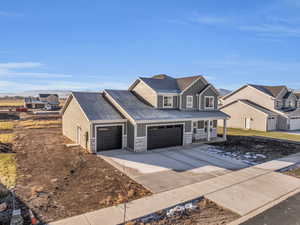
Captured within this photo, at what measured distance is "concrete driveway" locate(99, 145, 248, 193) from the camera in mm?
9984

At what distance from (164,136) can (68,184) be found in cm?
936

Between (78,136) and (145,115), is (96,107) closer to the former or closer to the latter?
(78,136)

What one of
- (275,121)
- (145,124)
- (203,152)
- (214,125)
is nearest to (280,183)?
(203,152)

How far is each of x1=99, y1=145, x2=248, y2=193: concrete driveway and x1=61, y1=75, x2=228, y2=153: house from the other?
1.10 meters

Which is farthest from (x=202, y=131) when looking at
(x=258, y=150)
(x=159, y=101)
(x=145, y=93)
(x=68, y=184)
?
(x=68, y=184)

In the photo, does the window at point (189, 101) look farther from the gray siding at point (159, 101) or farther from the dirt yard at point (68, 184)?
the dirt yard at point (68, 184)

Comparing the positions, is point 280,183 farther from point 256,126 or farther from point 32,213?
Answer: point 256,126

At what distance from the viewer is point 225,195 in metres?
8.46

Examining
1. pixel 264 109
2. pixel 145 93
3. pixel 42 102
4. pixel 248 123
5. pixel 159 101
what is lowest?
pixel 248 123

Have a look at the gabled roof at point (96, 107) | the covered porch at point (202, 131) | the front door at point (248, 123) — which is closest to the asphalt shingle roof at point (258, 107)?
the front door at point (248, 123)

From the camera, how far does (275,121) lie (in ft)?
102

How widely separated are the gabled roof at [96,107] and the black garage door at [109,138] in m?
0.93

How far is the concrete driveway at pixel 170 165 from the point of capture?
32.8ft

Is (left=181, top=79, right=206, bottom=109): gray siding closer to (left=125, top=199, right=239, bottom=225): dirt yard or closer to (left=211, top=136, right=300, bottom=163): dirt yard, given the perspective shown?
(left=211, top=136, right=300, bottom=163): dirt yard
